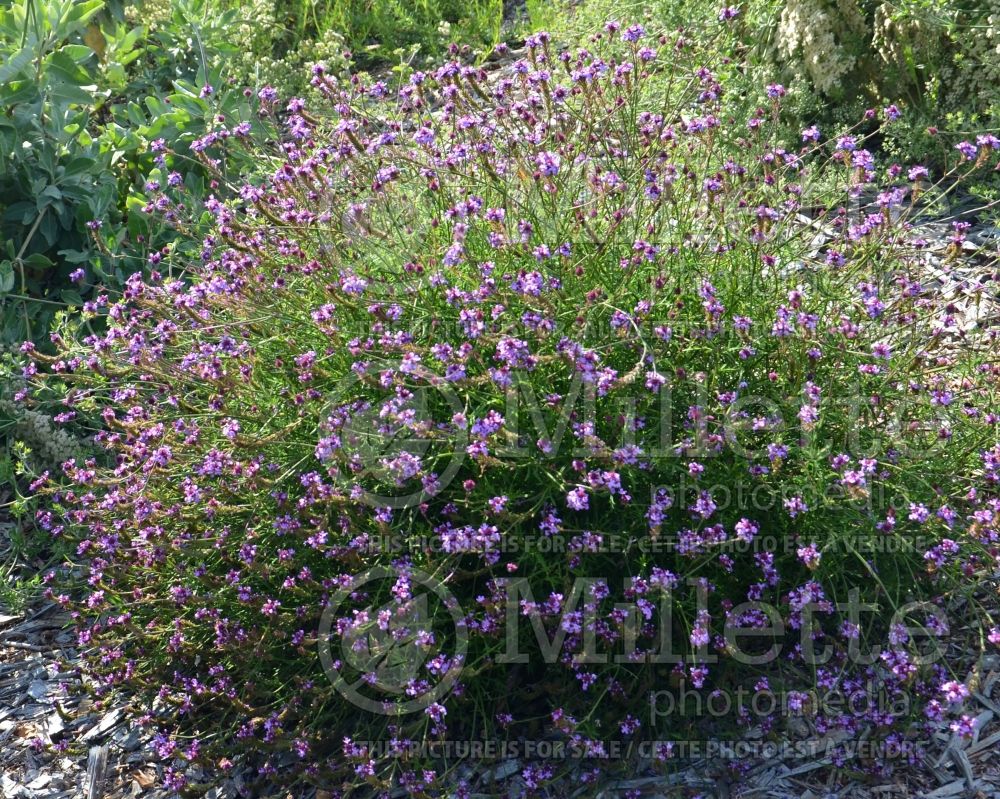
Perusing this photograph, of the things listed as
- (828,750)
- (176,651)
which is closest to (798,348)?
(828,750)

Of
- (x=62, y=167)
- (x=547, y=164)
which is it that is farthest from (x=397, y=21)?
(x=547, y=164)

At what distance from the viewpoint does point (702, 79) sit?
3.79 meters

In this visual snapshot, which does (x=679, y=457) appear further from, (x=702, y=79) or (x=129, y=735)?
(x=129, y=735)

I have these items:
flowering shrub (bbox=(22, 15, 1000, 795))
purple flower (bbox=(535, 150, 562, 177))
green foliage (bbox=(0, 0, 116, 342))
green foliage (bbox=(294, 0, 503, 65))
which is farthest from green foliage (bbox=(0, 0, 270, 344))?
purple flower (bbox=(535, 150, 562, 177))

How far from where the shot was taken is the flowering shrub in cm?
299

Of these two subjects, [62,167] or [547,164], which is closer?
[547,164]

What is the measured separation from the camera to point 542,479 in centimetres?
308

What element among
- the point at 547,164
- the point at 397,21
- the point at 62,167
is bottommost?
the point at 547,164

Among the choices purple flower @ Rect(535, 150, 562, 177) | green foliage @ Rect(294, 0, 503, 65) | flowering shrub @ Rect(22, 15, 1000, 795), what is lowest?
flowering shrub @ Rect(22, 15, 1000, 795)

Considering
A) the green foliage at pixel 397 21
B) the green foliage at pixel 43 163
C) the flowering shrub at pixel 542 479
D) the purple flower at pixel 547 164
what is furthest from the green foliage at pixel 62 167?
the purple flower at pixel 547 164

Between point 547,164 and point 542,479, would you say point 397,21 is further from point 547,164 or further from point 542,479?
point 542,479

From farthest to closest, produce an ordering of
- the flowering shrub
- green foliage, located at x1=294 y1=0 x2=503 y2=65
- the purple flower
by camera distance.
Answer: green foliage, located at x1=294 y1=0 x2=503 y2=65, the purple flower, the flowering shrub

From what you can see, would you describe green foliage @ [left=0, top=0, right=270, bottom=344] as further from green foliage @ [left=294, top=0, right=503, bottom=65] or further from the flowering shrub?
green foliage @ [left=294, top=0, right=503, bottom=65]

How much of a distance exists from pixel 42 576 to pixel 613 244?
277 centimetres
